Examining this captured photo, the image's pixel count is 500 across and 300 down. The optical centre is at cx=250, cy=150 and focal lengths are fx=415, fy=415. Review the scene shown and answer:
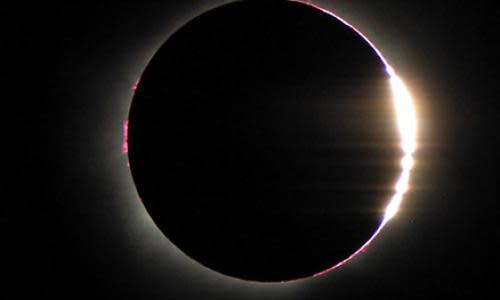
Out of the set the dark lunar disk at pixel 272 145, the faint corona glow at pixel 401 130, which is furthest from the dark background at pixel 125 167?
the dark lunar disk at pixel 272 145

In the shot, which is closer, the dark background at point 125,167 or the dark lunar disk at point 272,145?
the dark lunar disk at point 272,145

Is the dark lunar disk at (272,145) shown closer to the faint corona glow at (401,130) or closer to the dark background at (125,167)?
the faint corona glow at (401,130)

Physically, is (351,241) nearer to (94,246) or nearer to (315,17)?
(315,17)

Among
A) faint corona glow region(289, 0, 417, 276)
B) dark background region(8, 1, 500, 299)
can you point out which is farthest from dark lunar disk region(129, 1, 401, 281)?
dark background region(8, 1, 500, 299)

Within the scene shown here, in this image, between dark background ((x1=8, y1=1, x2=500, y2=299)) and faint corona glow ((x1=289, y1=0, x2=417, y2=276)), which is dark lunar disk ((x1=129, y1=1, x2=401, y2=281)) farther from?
dark background ((x1=8, y1=1, x2=500, y2=299))

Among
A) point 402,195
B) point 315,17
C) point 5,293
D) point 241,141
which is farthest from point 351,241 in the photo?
point 5,293

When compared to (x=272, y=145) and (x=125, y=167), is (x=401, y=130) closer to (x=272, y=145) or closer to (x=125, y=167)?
(x=272, y=145)
